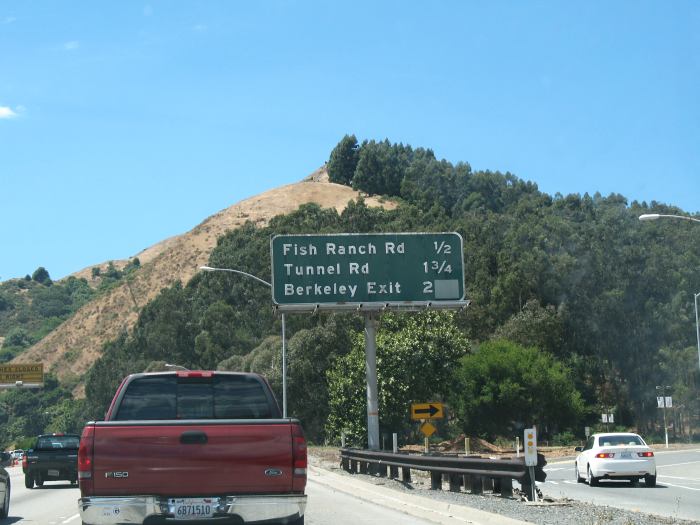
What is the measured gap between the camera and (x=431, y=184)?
5910 inches

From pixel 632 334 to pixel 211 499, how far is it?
81.5m

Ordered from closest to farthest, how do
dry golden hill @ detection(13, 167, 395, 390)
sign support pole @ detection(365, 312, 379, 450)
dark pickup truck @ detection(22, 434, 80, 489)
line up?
dark pickup truck @ detection(22, 434, 80, 489)
sign support pole @ detection(365, 312, 379, 450)
dry golden hill @ detection(13, 167, 395, 390)

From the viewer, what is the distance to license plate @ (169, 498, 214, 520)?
9641 millimetres

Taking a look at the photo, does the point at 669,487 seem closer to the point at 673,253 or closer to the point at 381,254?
the point at 381,254

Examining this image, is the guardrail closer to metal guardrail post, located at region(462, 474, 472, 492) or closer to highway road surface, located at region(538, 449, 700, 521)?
metal guardrail post, located at region(462, 474, 472, 492)

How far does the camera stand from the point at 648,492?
23797mm

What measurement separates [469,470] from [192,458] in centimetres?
1159

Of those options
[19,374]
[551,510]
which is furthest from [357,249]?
[19,374]

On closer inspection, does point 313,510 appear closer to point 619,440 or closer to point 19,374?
point 619,440

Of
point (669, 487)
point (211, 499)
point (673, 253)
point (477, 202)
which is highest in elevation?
point (477, 202)

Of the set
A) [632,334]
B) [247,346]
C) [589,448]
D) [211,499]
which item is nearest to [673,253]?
[632,334]

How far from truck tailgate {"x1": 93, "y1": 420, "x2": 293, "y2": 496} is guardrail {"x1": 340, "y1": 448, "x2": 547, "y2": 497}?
28.5ft

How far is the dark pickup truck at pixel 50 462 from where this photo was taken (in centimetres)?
2856

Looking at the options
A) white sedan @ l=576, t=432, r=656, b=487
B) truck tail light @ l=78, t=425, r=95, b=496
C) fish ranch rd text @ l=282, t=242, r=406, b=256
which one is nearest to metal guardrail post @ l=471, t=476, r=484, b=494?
white sedan @ l=576, t=432, r=656, b=487
